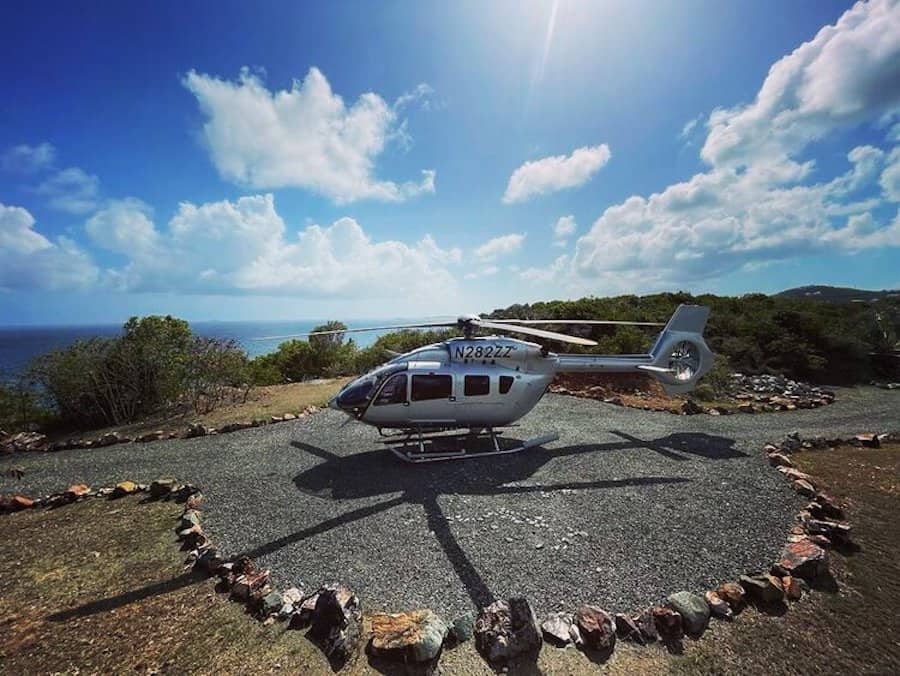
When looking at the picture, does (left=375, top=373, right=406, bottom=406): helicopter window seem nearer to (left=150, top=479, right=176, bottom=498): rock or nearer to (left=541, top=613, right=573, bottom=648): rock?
(left=150, top=479, right=176, bottom=498): rock

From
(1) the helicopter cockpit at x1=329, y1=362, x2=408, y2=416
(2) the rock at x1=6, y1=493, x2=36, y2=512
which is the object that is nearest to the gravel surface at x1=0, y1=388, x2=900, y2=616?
(2) the rock at x1=6, y1=493, x2=36, y2=512

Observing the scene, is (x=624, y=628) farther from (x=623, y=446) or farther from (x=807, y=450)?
(x=807, y=450)

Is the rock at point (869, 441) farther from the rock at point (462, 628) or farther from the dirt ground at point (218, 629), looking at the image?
the rock at point (462, 628)

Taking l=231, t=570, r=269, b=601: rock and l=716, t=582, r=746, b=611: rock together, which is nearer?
l=716, t=582, r=746, b=611: rock

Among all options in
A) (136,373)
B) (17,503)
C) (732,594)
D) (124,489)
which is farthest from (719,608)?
(136,373)

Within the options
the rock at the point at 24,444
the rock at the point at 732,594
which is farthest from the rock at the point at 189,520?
→ the rock at the point at 24,444

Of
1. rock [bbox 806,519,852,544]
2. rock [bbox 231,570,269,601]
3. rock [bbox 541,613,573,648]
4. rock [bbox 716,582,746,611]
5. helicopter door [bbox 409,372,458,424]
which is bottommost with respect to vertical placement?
rock [bbox 806,519,852,544]
